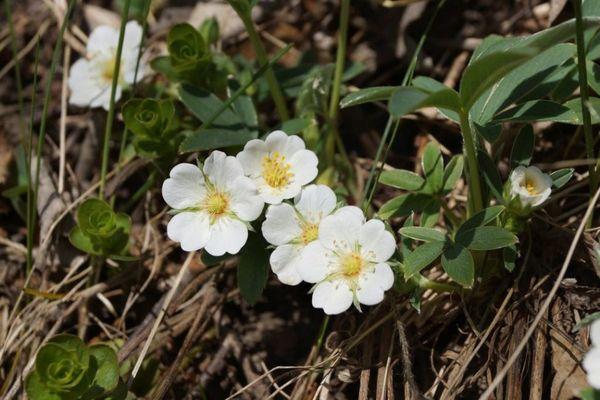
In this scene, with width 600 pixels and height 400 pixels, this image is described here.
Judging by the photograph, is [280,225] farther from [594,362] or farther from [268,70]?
[594,362]

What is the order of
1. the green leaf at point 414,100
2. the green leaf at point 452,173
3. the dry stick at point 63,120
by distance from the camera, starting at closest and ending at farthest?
the green leaf at point 414,100 < the green leaf at point 452,173 < the dry stick at point 63,120

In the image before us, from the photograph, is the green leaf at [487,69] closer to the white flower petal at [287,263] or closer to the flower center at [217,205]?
the white flower petal at [287,263]

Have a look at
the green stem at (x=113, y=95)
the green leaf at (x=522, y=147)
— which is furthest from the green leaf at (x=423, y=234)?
the green stem at (x=113, y=95)

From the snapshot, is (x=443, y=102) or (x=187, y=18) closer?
(x=443, y=102)

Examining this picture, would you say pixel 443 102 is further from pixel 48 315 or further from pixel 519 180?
pixel 48 315

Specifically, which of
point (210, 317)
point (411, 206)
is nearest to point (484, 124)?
point (411, 206)

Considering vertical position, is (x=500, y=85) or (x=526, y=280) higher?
(x=500, y=85)

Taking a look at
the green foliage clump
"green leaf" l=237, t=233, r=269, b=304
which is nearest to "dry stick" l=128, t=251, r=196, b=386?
the green foliage clump

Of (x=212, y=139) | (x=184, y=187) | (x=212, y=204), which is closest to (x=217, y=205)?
(x=212, y=204)
